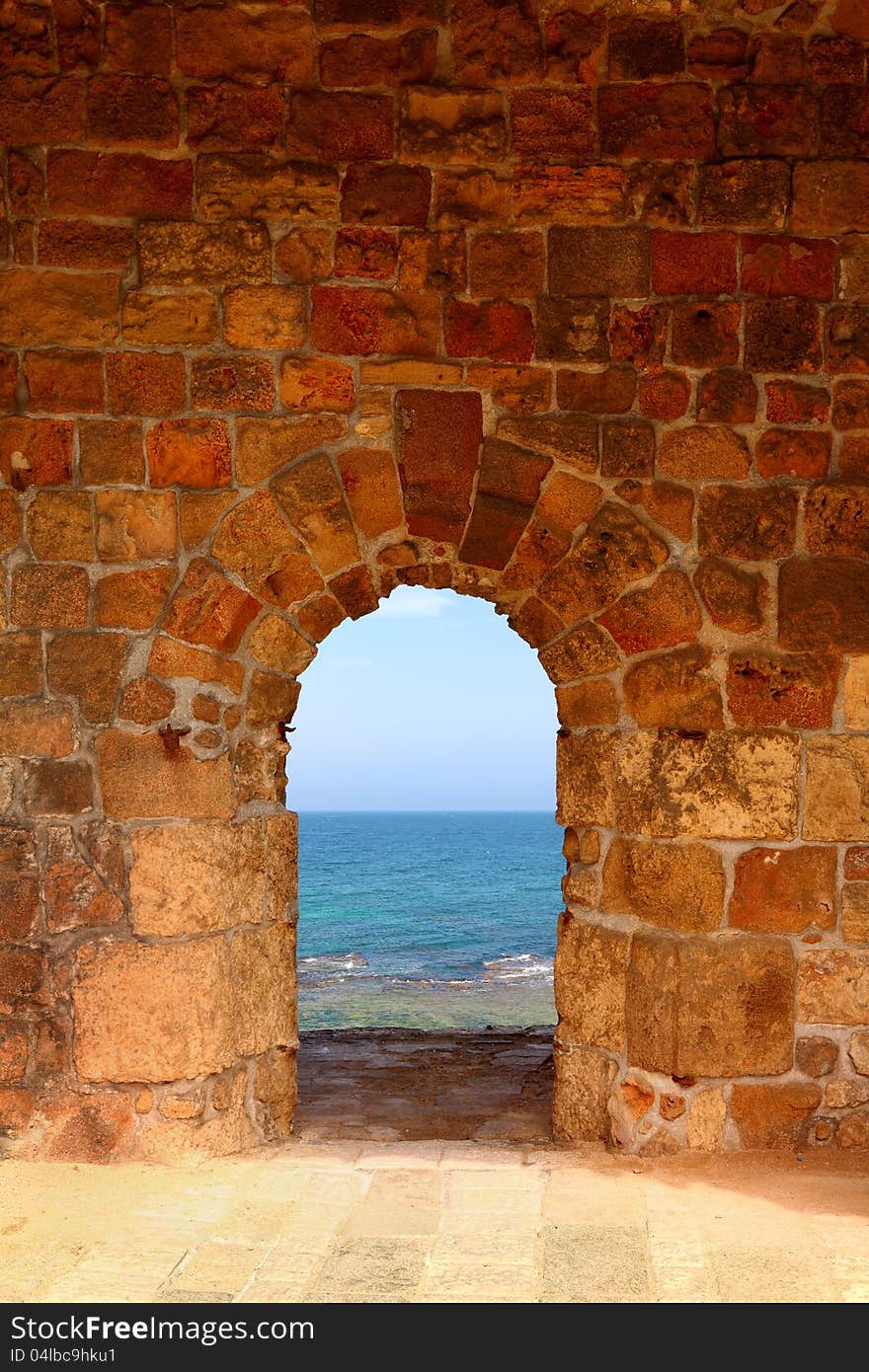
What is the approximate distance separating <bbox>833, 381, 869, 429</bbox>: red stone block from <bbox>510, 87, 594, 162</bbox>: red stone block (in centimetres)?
121

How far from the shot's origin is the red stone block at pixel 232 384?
3842 millimetres

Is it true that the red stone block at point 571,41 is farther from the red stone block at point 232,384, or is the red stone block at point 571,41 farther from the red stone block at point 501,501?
the red stone block at point 232,384

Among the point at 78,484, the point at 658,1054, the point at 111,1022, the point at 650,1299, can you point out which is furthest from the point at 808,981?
the point at 78,484

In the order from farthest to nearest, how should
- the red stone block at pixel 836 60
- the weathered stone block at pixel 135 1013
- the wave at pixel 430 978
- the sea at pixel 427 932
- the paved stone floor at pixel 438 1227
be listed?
the wave at pixel 430 978
the sea at pixel 427 932
the red stone block at pixel 836 60
the weathered stone block at pixel 135 1013
the paved stone floor at pixel 438 1227

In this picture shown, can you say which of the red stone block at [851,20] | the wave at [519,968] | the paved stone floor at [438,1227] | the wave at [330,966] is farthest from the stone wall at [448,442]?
the wave at [330,966]

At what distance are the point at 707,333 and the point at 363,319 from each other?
118 cm

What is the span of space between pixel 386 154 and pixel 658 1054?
10.5 ft

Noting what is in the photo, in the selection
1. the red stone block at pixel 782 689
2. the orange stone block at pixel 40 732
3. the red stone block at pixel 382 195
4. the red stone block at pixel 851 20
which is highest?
the red stone block at pixel 851 20

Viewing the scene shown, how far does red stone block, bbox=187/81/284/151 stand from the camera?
3.81 meters

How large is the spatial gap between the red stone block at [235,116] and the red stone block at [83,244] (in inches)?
16.2

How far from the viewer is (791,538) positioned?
12.8 feet

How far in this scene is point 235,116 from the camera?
12.5 feet

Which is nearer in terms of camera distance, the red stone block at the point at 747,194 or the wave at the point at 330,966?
the red stone block at the point at 747,194

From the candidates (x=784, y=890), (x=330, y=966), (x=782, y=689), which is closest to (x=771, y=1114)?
(x=784, y=890)
